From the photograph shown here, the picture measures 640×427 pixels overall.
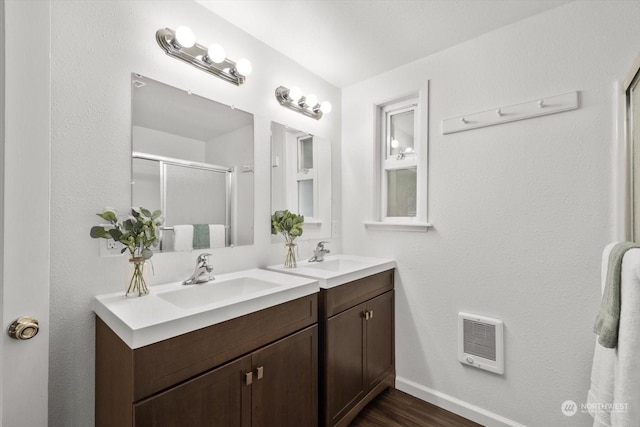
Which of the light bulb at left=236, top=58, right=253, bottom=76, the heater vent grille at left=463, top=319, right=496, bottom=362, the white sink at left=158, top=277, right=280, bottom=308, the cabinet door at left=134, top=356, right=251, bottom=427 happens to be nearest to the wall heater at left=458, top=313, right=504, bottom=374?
the heater vent grille at left=463, top=319, right=496, bottom=362

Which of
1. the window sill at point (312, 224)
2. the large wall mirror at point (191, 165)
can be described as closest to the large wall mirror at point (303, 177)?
the window sill at point (312, 224)

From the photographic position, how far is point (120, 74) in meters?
1.30

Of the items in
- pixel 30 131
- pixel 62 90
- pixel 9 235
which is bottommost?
pixel 9 235

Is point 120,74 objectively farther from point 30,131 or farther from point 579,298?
point 579,298

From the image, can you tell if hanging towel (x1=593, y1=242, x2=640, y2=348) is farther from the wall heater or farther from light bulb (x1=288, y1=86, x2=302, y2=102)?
light bulb (x1=288, y1=86, x2=302, y2=102)

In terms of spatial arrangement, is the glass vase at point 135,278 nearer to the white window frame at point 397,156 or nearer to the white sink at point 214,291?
the white sink at point 214,291

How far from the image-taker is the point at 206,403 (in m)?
1.04

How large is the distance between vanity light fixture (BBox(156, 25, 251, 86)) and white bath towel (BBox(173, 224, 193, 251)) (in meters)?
0.85

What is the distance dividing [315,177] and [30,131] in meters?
1.60

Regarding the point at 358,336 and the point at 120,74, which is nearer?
the point at 120,74

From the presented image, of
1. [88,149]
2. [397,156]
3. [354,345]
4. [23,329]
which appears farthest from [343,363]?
[88,149]

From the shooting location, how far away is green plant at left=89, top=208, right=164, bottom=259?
46.2 inches

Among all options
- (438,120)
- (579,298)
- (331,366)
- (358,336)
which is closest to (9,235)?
(331,366)

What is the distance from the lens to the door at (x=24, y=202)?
92 centimetres
